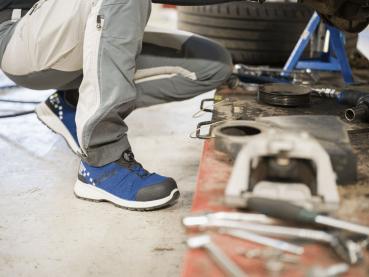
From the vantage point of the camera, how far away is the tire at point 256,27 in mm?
2793

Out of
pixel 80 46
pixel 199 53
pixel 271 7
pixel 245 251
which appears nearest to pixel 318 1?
pixel 199 53

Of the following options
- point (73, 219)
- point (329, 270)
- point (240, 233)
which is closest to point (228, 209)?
point (240, 233)

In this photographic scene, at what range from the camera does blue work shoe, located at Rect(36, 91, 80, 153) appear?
1.89 meters

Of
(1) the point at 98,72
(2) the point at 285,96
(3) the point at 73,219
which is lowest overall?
(3) the point at 73,219

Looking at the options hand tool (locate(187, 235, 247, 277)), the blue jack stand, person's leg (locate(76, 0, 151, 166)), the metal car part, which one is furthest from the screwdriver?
the blue jack stand

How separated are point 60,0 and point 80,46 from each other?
0.44 ft

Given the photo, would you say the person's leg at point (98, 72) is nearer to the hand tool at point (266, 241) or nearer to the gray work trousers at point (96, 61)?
the gray work trousers at point (96, 61)

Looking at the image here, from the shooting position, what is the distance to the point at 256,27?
9.21ft

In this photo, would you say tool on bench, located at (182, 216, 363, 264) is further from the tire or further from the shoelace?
the tire

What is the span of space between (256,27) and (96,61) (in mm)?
1598

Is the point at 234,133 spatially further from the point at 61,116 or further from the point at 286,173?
the point at 61,116

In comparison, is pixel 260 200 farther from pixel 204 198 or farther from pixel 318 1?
pixel 318 1

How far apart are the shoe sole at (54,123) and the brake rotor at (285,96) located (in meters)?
0.67

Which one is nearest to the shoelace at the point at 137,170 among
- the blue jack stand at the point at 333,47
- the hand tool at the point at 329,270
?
the hand tool at the point at 329,270
